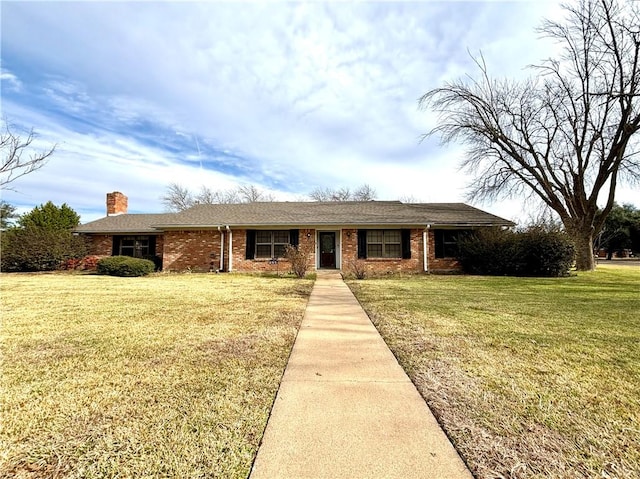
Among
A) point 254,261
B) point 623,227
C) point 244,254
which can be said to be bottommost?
point 254,261

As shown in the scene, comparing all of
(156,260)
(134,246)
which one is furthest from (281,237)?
(134,246)

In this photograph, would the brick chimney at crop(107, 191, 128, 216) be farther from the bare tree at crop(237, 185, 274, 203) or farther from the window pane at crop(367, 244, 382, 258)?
the bare tree at crop(237, 185, 274, 203)

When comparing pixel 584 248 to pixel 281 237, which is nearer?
pixel 281 237

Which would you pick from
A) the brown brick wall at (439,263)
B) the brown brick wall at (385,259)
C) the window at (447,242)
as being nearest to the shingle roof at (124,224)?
the brown brick wall at (385,259)

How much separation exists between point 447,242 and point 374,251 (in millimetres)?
3743

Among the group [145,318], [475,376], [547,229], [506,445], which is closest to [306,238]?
[145,318]

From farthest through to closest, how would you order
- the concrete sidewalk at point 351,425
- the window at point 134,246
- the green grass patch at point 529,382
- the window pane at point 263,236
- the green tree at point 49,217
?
1. the green tree at point 49,217
2. the window at point 134,246
3. the window pane at point 263,236
4. the green grass patch at point 529,382
5. the concrete sidewalk at point 351,425

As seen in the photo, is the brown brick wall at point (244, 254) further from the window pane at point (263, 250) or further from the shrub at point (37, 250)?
the shrub at point (37, 250)

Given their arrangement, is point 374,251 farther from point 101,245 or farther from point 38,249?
point 38,249

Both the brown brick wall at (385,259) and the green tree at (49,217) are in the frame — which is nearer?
the brown brick wall at (385,259)

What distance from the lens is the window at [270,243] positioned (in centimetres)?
1524

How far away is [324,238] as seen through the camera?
1631cm

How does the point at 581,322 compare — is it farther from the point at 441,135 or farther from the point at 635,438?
the point at 441,135

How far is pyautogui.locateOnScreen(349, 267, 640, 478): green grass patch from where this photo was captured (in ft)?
5.85
